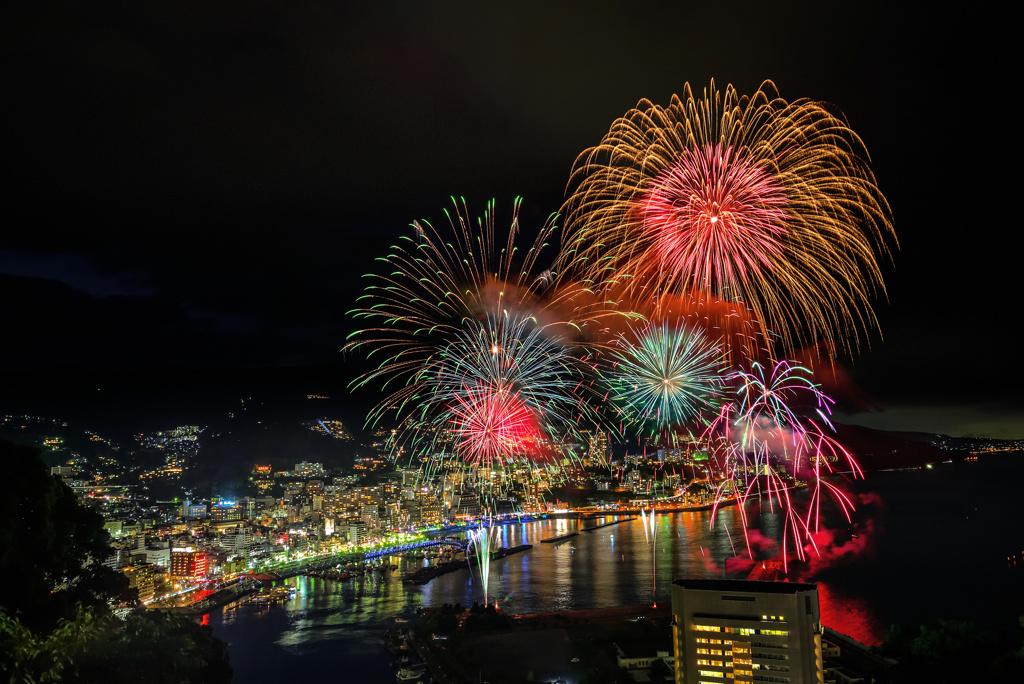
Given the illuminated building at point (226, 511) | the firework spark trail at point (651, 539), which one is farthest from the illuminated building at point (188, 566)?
the firework spark trail at point (651, 539)

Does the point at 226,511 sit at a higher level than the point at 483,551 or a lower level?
higher

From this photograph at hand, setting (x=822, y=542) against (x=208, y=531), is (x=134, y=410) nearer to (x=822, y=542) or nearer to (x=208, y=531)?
(x=208, y=531)

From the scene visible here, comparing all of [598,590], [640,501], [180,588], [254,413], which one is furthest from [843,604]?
[254,413]

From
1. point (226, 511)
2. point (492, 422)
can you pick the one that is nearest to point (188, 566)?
point (226, 511)

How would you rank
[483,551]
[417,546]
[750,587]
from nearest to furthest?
[750,587]
[483,551]
[417,546]

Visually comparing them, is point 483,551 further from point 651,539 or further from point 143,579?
point 143,579

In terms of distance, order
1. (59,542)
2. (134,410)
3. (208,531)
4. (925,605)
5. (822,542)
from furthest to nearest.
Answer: (134,410) < (208,531) < (822,542) < (925,605) < (59,542)
